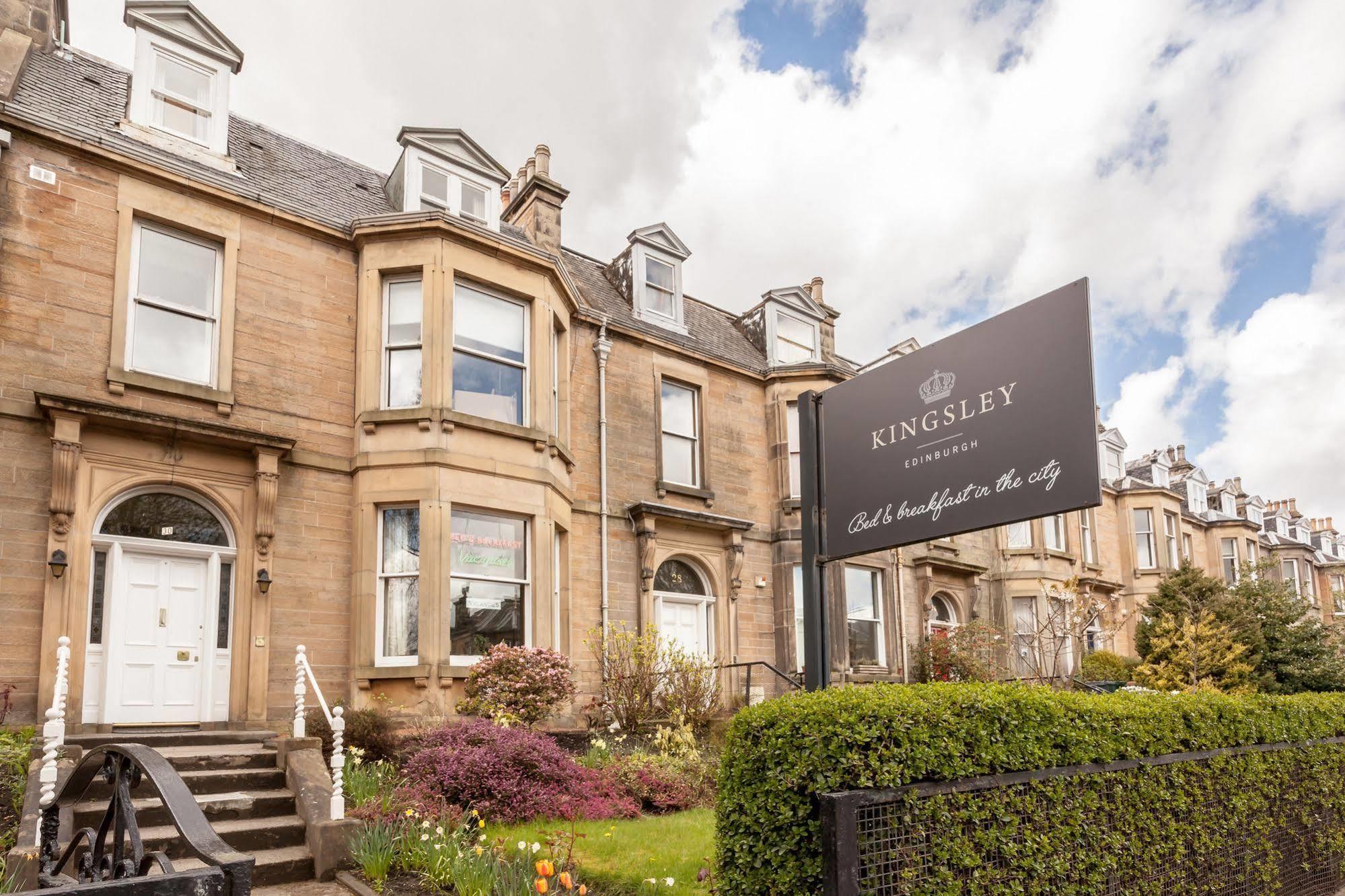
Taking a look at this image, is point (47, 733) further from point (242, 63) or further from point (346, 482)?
point (242, 63)

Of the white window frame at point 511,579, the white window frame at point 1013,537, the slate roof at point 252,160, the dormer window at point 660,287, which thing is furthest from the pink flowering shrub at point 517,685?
the white window frame at point 1013,537

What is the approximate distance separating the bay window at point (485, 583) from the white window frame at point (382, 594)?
47cm

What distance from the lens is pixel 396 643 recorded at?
12.5 metres

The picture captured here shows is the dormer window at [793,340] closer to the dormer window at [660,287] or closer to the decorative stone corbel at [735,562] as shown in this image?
the dormer window at [660,287]

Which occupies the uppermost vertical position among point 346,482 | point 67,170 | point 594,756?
point 67,170

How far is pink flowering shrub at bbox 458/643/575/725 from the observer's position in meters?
11.9

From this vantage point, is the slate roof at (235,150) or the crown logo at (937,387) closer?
the crown logo at (937,387)

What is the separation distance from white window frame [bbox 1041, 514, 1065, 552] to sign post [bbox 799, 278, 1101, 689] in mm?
22392

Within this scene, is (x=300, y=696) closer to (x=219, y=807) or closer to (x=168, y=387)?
(x=219, y=807)

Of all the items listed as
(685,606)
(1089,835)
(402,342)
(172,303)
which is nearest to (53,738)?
(172,303)

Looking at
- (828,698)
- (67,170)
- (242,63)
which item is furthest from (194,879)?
(242,63)

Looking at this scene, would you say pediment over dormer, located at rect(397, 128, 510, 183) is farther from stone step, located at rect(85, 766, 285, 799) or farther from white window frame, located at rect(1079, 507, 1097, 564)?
white window frame, located at rect(1079, 507, 1097, 564)

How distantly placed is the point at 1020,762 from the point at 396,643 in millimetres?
9093

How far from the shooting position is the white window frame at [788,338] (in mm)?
20141
